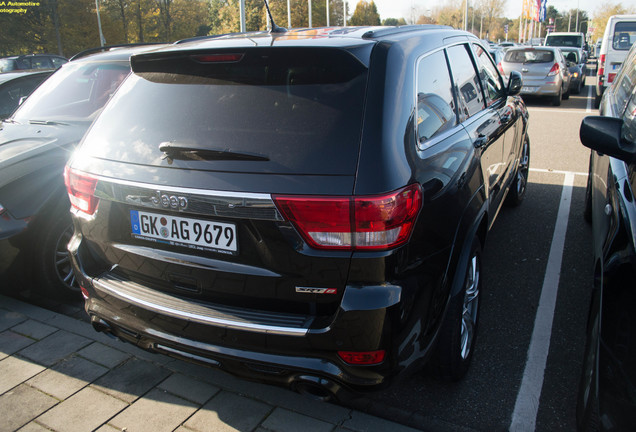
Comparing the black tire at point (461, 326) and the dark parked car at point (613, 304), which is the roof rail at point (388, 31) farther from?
the black tire at point (461, 326)

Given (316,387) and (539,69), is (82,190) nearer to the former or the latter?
(316,387)

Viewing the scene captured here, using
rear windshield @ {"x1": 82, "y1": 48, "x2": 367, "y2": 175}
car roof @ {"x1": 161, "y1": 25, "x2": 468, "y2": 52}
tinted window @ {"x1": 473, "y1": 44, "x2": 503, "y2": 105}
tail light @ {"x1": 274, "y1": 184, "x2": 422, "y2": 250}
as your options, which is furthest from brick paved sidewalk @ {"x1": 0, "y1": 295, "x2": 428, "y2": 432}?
tinted window @ {"x1": 473, "y1": 44, "x2": 503, "y2": 105}

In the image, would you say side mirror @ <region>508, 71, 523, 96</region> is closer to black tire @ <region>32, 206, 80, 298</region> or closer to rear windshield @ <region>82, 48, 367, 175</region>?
rear windshield @ <region>82, 48, 367, 175</region>

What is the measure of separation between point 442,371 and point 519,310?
1207 mm

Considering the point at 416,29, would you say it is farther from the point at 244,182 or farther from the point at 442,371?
the point at 442,371

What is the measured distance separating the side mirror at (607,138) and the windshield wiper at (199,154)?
5.04 ft

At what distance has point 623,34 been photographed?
47.4 feet

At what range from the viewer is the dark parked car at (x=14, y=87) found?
6.12 meters

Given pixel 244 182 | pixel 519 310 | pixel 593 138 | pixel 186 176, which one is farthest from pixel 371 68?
pixel 519 310

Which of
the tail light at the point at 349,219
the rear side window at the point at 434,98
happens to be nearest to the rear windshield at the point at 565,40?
the rear side window at the point at 434,98

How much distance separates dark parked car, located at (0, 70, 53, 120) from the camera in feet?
20.1

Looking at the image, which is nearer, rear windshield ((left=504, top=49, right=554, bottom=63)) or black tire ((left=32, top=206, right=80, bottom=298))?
black tire ((left=32, top=206, right=80, bottom=298))

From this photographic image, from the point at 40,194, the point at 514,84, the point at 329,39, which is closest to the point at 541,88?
the point at 514,84

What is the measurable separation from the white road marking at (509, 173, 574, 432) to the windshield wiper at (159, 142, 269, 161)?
1.80 metres
